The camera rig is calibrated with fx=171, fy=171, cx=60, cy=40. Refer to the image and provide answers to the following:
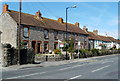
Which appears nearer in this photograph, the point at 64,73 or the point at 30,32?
the point at 64,73

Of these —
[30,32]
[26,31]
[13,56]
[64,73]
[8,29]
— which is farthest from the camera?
[30,32]

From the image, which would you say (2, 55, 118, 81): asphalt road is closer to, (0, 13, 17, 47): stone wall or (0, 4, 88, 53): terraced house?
(0, 13, 17, 47): stone wall

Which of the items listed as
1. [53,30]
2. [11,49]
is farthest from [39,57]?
[53,30]

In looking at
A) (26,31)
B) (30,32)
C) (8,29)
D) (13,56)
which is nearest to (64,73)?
(13,56)

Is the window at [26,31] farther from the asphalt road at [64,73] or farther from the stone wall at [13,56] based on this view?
the asphalt road at [64,73]

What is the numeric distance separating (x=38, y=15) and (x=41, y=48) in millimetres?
8286

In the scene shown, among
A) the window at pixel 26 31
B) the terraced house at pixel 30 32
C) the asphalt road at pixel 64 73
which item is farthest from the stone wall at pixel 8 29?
the asphalt road at pixel 64 73

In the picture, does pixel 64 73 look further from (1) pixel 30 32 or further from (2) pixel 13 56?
(1) pixel 30 32

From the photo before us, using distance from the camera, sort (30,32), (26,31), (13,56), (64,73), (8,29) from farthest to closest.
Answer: (30,32) → (8,29) → (26,31) → (13,56) → (64,73)

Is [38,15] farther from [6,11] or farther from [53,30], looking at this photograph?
[6,11]

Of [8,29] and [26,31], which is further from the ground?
[8,29]

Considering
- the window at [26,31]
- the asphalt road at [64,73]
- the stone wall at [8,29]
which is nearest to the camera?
the asphalt road at [64,73]

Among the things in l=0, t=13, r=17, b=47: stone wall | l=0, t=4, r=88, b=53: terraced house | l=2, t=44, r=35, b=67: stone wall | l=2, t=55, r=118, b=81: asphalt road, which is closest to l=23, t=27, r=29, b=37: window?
l=0, t=4, r=88, b=53: terraced house

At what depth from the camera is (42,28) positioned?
120 ft
